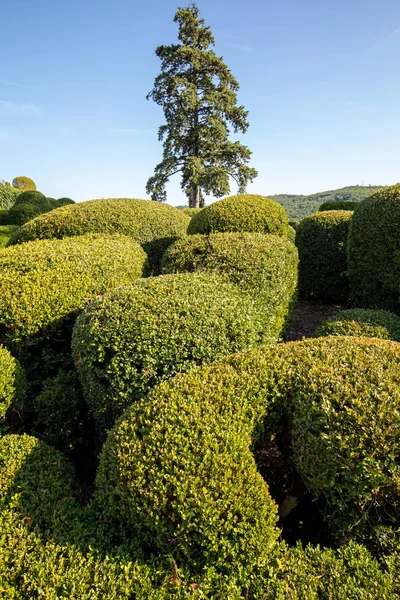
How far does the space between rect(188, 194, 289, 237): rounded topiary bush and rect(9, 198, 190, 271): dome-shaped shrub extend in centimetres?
71

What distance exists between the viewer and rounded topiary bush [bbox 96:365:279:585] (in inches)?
93.4

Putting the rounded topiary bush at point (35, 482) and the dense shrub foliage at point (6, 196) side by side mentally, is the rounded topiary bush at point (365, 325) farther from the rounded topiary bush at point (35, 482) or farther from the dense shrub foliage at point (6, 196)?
the dense shrub foliage at point (6, 196)

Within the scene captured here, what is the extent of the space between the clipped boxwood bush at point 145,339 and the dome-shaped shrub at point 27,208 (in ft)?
50.3

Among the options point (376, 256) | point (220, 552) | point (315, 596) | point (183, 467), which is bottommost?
point (315, 596)

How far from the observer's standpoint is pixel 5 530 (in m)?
2.51

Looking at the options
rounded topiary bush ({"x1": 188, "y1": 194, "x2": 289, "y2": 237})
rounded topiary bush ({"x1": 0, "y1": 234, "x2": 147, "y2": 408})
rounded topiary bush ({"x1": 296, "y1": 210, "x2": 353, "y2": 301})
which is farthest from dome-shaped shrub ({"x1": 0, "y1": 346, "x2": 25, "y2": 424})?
rounded topiary bush ({"x1": 296, "y1": 210, "x2": 353, "y2": 301})

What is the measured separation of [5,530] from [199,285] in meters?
2.88

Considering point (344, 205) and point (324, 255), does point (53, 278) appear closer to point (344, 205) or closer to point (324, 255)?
point (324, 255)

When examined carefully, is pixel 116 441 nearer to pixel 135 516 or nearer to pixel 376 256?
pixel 135 516

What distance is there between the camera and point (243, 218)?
7035 millimetres

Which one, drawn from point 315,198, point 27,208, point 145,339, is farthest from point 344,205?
point 315,198

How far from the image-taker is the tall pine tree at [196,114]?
27.9 m

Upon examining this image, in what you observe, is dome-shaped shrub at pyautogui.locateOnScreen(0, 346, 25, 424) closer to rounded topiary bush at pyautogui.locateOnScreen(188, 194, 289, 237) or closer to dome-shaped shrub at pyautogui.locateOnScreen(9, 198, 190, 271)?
dome-shaped shrub at pyautogui.locateOnScreen(9, 198, 190, 271)

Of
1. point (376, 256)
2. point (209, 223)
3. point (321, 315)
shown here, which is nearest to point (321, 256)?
point (321, 315)
